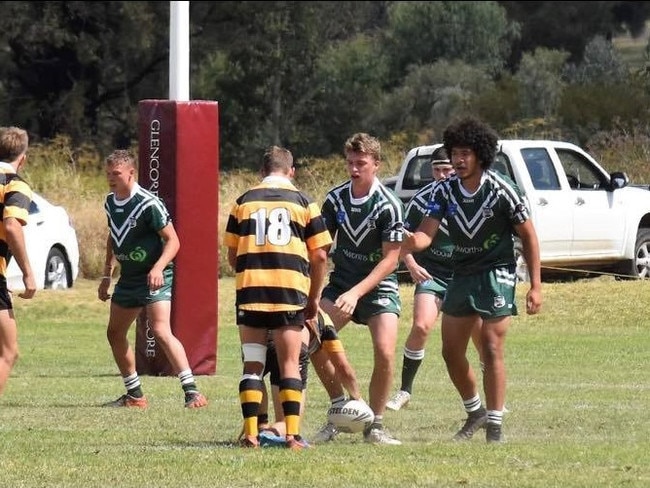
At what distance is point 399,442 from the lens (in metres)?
10.4

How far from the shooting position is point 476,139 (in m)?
10.1

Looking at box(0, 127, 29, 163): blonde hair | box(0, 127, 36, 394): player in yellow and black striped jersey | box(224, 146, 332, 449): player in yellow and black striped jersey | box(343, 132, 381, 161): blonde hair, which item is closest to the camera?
box(224, 146, 332, 449): player in yellow and black striped jersey

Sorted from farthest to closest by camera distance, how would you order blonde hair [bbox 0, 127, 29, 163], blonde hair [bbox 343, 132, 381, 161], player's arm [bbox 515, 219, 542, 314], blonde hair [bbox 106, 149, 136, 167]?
blonde hair [bbox 106, 149, 136, 167] → blonde hair [bbox 0, 127, 29, 163] → blonde hair [bbox 343, 132, 381, 161] → player's arm [bbox 515, 219, 542, 314]

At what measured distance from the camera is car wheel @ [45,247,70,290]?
23.1m

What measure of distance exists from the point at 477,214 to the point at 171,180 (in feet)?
18.3

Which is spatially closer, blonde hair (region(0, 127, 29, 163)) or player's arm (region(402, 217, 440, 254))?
player's arm (region(402, 217, 440, 254))

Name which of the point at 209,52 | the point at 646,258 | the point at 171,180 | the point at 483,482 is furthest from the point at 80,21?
the point at 483,482

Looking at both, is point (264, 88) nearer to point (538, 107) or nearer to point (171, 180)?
point (538, 107)

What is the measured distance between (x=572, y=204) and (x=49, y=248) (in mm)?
6904

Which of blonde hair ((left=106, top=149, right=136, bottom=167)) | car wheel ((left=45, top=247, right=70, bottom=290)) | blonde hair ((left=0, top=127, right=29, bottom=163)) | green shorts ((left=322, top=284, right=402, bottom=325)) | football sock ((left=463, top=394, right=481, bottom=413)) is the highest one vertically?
blonde hair ((left=0, top=127, right=29, bottom=163))

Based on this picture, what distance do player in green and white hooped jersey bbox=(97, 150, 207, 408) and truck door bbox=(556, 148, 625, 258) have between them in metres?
10.2

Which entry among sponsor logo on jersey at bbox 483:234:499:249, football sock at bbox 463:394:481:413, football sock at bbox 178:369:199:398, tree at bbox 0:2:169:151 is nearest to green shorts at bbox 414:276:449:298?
football sock at bbox 178:369:199:398

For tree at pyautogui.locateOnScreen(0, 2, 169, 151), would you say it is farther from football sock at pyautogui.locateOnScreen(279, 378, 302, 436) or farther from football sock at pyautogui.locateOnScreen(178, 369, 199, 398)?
Result: football sock at pyautogui.locateOnScreen(279, 378, 302, 436)

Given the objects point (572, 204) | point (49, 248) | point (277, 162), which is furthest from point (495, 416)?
point (49, 248)
